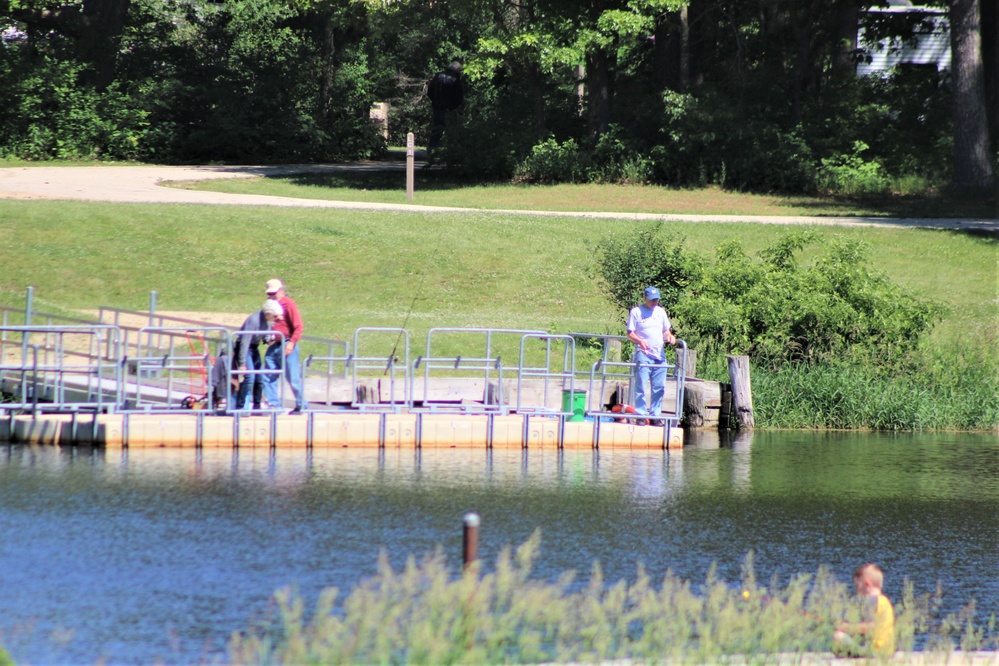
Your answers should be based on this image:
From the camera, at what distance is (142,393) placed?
54.4ft

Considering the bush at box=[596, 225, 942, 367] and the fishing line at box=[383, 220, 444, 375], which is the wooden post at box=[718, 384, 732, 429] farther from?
the fishing line at box=[383, 220, 444, 375]

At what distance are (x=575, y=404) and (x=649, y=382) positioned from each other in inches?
41.5

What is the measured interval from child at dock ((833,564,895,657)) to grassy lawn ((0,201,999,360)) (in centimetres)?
1284

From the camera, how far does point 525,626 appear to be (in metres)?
7.65

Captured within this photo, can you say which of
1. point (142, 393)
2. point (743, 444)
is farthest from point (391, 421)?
point (743, 444)

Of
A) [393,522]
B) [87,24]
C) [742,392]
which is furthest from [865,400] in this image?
[87,24]

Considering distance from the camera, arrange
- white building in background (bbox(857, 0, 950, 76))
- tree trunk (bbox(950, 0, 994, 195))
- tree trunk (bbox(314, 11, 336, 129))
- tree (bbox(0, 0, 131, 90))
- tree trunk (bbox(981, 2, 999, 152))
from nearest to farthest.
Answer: tree trunk (bbox(950, 0, 994, 195)) → tree trunk (bbox(981, 2, 999, 152)) → tree (bbox(0, 0, 131, 90)) → white building in background (bbox(857, 0, 950, 76)) → tree trunk (bbox(314, 11, 336, 129))

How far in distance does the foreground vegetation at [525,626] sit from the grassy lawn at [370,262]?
12674 millimetres

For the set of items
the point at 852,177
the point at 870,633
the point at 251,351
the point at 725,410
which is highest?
the point at 852,177

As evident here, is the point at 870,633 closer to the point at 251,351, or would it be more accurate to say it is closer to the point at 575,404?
the point at 575,404

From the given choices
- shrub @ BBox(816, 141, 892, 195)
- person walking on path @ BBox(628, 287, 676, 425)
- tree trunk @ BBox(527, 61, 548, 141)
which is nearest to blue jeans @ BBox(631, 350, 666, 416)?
person walking on path @ BBox(628, 287, 676, 425)

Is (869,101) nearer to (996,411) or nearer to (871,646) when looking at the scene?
(996,411)

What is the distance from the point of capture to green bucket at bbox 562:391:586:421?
1706 centimetres

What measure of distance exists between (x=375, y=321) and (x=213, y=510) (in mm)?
9656
